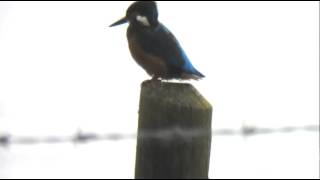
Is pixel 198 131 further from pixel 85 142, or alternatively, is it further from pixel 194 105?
pixel 85 142

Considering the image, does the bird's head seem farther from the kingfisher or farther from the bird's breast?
the bird's breast

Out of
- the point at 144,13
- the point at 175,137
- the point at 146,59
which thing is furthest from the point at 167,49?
the point at 175,137

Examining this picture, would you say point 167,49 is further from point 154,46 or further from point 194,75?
point 194,75

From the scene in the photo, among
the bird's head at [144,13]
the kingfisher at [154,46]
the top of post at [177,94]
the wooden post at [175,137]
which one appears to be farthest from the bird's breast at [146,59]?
the wooden post at [175,137]

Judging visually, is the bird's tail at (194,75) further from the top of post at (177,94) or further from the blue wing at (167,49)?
the top of post at (177,94)

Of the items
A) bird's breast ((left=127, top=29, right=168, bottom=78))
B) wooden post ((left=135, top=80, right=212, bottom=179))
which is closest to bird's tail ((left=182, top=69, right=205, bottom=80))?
bird's breast ((left=127, top=29, right=168, bottom=78))

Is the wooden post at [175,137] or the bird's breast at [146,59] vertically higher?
the bird's breast at [146,59]
